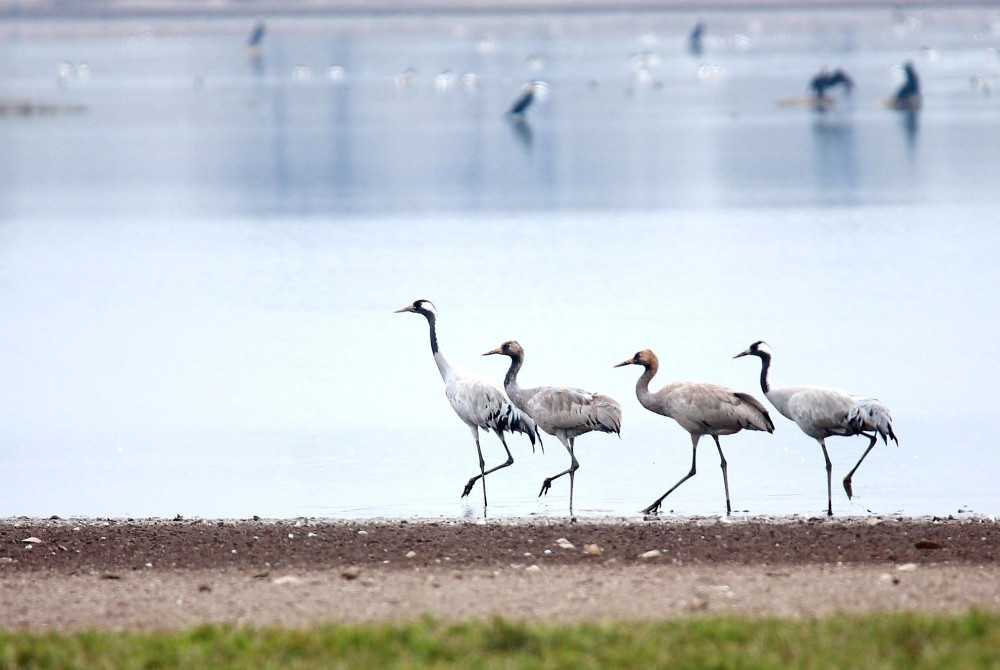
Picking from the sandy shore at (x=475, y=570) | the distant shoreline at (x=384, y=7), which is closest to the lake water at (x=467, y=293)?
the sandy shore at (x=475, y=570)

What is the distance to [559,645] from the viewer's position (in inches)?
292

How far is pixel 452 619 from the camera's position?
323 inches

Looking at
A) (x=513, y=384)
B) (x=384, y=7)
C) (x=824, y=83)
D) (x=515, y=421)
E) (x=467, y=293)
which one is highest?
(x=384, y=7)

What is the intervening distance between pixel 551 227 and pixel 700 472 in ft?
66.2

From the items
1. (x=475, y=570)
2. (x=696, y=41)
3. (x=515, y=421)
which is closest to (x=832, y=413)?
(x=515, y=421)

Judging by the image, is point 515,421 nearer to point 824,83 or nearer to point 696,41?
point 824,83

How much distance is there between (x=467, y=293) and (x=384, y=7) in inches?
6109

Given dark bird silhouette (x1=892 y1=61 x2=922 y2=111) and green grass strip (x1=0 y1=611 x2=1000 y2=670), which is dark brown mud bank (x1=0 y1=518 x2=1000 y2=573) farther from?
dark bird silhouette (x1=892 y1=61 x2=922 y2=111)

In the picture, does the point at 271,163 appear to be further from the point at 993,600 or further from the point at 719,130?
the point at 993,600

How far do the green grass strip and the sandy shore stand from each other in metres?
0.51

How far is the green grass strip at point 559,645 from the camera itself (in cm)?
711

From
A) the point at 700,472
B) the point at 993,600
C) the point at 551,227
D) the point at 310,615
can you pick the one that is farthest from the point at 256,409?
the point at 551,227

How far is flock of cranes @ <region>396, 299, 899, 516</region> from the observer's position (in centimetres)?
1209

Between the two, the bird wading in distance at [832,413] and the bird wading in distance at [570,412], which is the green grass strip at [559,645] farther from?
the bird wading in distance at [570,412]
